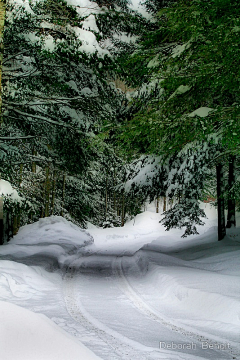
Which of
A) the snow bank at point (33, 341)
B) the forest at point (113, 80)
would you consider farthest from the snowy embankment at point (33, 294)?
the forest at point (113, 80)

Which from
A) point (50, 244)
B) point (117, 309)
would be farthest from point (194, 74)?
point (50, 244)

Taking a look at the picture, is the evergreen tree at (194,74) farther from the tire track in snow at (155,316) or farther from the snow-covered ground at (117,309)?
the tire track in snow at (155,316)

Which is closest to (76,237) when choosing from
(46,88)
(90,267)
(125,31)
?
(90,267)

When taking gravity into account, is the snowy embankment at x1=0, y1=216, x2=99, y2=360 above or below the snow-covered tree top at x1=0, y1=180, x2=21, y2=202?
below

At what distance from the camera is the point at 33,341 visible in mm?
2971

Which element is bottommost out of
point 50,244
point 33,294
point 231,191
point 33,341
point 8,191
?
point 33,294

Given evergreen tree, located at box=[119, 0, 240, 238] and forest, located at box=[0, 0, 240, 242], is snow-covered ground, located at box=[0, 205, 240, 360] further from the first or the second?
evergreen tree, located at box=[119, 0, 240, 238]

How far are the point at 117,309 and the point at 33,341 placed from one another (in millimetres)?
3795

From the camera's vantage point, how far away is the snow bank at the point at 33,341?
273cm

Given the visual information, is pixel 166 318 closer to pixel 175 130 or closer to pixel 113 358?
pixel 113 358

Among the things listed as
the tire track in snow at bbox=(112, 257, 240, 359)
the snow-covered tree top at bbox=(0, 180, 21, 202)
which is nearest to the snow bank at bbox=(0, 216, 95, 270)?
the tire track in snow at bbox=(112, 257, 240, 359)

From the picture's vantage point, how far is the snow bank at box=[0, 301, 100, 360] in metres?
2.73

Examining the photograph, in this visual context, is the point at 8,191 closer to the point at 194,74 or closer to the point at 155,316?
the point at 155,316

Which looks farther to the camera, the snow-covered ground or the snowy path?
the snowy path
